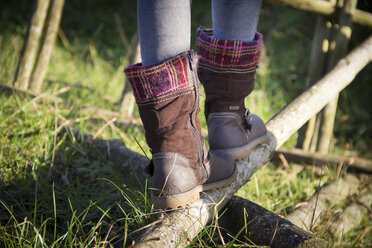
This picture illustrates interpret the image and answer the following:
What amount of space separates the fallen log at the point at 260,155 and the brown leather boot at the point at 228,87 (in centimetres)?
10

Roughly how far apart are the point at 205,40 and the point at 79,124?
956mm

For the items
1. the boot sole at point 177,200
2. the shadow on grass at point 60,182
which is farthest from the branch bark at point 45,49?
the boot sole at point 177,200

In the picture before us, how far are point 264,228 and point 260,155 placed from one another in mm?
344

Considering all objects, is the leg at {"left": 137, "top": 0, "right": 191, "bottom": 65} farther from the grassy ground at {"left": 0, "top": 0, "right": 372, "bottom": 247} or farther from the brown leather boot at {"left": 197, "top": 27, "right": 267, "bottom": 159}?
the grassy ground at {"left": 0, "top": 0, "right": 372, "bottom": 247}

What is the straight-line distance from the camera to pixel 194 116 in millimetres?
1108

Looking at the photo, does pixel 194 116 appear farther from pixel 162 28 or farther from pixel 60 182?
pixel 60 182

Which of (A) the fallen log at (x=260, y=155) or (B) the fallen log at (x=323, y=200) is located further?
(B) the fallen log at (x=323, y=200)

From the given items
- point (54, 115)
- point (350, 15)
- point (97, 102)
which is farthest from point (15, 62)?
point (350, 15)

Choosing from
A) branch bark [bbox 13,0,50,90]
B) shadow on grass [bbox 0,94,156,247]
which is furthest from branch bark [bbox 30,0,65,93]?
shadow on grass [bbox 0,94,156,247]

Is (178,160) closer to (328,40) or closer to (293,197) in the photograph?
(293,197)

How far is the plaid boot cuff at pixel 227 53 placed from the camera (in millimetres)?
1203

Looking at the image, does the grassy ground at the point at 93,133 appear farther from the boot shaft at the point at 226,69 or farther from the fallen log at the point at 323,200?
the boot shaft at the point at 226,69

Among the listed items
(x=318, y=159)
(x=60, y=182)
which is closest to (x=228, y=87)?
(x=60, y=182)

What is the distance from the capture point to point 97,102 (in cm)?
232
